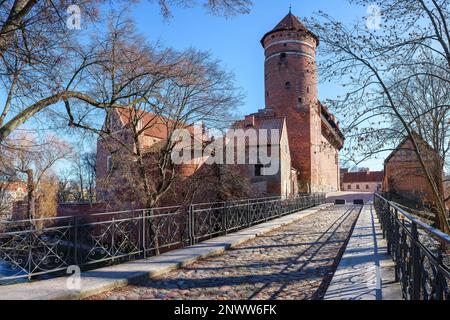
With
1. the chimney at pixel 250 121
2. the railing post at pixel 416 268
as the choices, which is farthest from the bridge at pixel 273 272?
the chimney at pixel 250 121

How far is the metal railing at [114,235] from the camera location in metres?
5.74

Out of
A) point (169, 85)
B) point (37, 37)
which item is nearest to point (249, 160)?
point (169, 85)

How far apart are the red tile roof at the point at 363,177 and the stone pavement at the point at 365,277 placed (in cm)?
8036

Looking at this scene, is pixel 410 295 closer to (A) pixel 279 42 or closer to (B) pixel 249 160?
(B) pixel 249 160

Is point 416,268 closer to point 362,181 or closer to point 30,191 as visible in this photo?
point 30,191

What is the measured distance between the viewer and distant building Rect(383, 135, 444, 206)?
1484 cm

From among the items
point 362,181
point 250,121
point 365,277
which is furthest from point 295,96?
point 362,181

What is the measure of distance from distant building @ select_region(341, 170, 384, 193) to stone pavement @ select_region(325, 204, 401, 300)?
78.8 meters

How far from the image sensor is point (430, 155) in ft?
49.7

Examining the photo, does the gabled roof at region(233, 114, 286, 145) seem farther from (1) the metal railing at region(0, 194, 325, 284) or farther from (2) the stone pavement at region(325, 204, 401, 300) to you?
(2) the stone pavement at region(325, 204, 401, 300)

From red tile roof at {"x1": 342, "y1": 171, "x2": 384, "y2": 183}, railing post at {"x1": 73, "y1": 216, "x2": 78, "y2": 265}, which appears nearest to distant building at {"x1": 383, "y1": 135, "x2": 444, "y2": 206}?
railing post at {"x1": 73, "y1": 216, "x2": 78, "y2": 265}

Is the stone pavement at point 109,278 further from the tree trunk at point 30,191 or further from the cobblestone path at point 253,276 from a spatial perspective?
the tree trunk at point 30,191

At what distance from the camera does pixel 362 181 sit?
82.7 m

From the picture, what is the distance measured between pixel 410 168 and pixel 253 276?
706 inches
